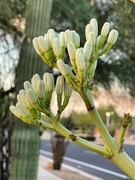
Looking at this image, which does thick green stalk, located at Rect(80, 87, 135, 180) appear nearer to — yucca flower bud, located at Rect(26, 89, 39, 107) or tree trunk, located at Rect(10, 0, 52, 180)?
yucca flower bud, located at Rect(26, 89, 39, 107)

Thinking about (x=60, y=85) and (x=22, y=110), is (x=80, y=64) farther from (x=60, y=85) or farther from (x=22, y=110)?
(x=22, y=110)

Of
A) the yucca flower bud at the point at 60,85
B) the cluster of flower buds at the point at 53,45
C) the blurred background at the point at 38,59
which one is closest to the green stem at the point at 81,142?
the yucca flower bud at the point at 60,85

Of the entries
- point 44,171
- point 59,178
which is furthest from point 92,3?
point 44,171

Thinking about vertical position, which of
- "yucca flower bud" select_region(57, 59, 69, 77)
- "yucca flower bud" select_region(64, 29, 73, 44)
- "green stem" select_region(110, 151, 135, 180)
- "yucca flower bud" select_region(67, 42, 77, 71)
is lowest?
"green stem" select_region(110, 151, 135, 180)

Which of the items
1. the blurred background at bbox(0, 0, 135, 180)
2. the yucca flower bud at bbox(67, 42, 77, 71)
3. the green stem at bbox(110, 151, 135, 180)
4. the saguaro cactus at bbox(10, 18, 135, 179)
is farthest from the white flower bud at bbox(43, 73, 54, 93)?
the blurred background at bbox(0, 0, 135, 180)

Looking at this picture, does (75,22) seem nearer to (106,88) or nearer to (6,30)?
(6,30)

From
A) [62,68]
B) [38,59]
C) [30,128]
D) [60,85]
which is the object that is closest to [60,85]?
[60,85]
